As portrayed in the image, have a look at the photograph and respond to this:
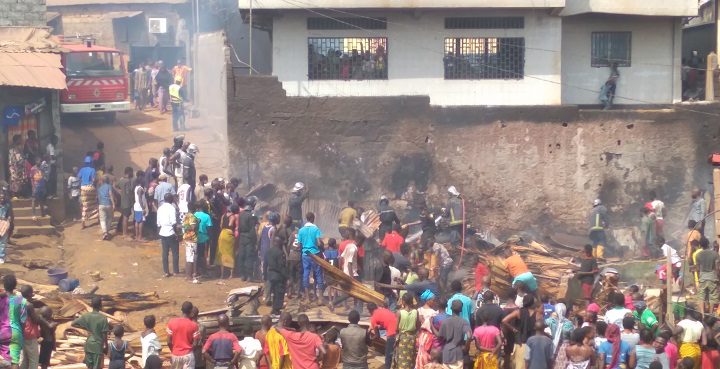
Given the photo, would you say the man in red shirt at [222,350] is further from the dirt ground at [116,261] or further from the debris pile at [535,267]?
the debris pile at [535,267]

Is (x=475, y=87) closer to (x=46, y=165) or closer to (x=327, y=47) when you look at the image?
(x=327, y=47)

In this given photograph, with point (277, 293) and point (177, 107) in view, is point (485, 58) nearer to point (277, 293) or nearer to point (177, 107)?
point (177, 107)

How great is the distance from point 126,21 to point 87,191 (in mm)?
23104

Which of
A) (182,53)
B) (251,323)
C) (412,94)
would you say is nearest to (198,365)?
(251,323)

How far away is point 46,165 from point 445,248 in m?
8.26

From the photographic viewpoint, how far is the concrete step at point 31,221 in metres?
24.6

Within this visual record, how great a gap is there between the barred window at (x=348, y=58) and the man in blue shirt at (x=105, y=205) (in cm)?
582

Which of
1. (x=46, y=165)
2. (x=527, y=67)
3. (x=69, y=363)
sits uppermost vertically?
(x=527, y=67)

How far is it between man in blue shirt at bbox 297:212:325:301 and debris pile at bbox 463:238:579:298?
2.82 m

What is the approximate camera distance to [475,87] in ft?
92.2

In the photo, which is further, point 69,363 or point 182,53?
point 182,53

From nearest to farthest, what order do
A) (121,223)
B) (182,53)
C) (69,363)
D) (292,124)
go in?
(69,363) < (121,223) < (292,124) < (182,53)

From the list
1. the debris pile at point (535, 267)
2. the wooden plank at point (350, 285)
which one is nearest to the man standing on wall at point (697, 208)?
the debris pile at point (535, 267)

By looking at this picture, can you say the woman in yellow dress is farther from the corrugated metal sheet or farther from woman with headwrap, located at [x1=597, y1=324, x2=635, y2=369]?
the corrugated metal sheet
